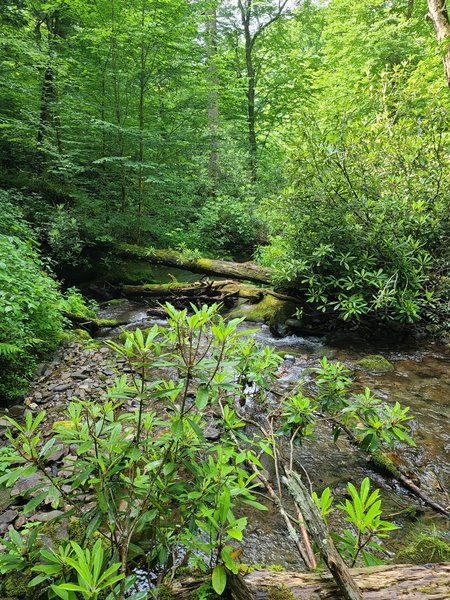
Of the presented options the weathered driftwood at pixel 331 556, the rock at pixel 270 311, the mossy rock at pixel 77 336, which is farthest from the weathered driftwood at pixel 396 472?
the mossy rock at pixel 77 336

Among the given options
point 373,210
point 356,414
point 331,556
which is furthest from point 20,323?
point 373,210

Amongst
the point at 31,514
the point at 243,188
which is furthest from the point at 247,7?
the point at 31,514

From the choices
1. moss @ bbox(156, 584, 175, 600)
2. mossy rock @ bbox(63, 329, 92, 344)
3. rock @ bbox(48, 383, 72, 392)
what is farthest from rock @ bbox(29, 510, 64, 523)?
mossy rock @ bbox(63, 329, 92, 344)

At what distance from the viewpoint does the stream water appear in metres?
2.69

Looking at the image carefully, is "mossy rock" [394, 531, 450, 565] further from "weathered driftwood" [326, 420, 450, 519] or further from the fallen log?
the fallen log

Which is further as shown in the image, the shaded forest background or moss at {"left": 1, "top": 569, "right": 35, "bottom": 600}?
the shaded forest background

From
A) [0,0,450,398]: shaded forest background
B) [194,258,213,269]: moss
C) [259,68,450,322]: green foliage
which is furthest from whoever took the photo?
[194,258,213,269]: moss

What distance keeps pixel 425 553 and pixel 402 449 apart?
158 centimetres

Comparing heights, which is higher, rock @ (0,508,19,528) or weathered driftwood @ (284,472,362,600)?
weathered driftwood @ (284,472,362,600)

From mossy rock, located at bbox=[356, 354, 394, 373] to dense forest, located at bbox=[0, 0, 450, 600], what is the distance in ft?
0.11

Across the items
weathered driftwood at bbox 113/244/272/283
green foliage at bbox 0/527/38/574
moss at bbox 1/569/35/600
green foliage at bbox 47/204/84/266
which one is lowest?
moss at bbox 1/569/35/600

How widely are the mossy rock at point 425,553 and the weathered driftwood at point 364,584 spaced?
877mm

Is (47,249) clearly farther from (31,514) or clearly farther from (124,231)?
(31,514)

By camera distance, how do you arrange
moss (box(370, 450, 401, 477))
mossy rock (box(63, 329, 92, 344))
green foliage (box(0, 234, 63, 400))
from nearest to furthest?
moss (box(370, 450, 401, 477)) < green foliage (box(0, 234, 63, 400)) < mossy rock (box(63, 329, 92, 344))
